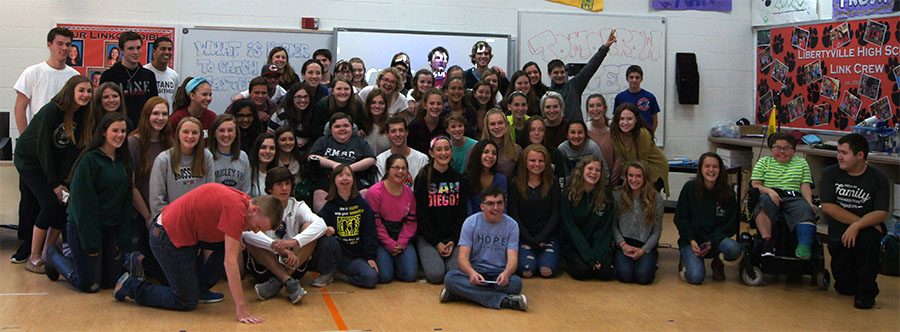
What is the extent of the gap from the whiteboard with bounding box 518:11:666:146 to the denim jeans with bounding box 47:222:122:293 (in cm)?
480

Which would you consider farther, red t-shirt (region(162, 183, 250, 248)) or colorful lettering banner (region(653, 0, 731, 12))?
colorful lettering banner (region(653, 0, 731, 12))

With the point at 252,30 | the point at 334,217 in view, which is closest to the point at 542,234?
the point at 334,217

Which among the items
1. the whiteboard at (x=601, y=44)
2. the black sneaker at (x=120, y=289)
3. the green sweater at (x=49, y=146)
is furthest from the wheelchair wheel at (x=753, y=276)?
the green sweater at (x=49, y=146)

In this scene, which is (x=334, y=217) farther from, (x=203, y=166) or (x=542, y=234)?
(x=542, y=234)

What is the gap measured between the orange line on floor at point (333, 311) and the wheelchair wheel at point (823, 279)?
9.93 feet

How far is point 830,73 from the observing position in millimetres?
8484

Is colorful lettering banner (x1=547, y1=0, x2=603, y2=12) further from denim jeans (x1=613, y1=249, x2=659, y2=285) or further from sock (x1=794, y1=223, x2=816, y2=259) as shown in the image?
sock (x1=794, y1=223, x2=816, y2=259)

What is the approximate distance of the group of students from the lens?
5.02 meters

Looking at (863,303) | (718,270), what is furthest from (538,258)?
(863,303)

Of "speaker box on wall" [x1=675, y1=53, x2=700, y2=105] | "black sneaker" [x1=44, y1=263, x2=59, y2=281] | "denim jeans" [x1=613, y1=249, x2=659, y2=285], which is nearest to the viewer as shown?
"black sneaker" [x1=44, y1=263, x2=59, y2=281]

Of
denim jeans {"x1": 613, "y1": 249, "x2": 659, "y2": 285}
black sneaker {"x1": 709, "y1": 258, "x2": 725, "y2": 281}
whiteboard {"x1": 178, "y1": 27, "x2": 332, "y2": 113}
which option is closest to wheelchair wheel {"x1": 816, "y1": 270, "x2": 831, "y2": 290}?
black sneaker {"x1": 709, "y1": 258, "x2": 725, "y2": 281}

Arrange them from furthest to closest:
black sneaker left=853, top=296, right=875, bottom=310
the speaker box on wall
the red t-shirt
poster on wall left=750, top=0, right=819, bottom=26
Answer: the speaker box on wall, poster on wall left=750, top=0, right=819, bottom=26, black sneaker left=853, top=296, right=875, bottom=310, the red t-shirt

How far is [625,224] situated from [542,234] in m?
0.55

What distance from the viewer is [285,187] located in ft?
17.4
